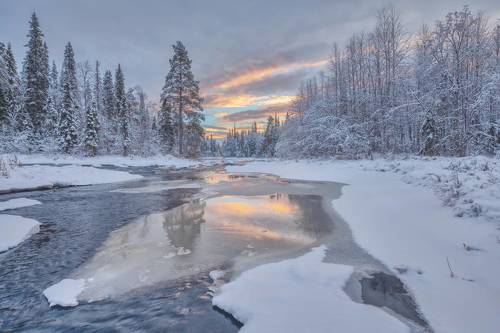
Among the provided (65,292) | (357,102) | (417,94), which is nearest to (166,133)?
(357,102)

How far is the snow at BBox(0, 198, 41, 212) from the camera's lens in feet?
27.3

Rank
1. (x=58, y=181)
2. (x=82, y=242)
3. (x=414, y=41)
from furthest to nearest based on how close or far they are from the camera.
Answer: (x=414, y=41)
(x=58, y=181)
(x=82, y=242)

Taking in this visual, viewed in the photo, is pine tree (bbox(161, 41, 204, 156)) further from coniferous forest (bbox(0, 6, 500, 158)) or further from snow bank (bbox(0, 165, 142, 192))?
snow bank (bbox(0, 165, 142, 192))

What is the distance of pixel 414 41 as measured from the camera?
20719 millimetres

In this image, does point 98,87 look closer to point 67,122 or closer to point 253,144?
point 67,122

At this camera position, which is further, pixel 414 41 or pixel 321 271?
pixel 414 41

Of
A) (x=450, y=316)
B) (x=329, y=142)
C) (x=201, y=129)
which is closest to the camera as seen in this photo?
(x=450, y=316)

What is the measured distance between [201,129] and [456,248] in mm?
33697

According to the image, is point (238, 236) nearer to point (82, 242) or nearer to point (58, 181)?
point (82, 242)

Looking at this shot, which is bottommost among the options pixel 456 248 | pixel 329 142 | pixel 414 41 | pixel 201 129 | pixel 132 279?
pixel 132 279

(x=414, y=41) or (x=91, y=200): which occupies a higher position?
(x=414, y=41)

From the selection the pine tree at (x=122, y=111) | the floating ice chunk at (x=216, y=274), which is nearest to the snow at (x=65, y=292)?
the floating ice chunk at (x=216, y=274)

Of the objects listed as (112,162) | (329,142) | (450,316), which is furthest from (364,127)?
(112,162)

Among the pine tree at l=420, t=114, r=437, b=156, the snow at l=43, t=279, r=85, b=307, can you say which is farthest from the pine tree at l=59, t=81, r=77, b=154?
the pine tree at l=420, t=114, r=437, b=156
